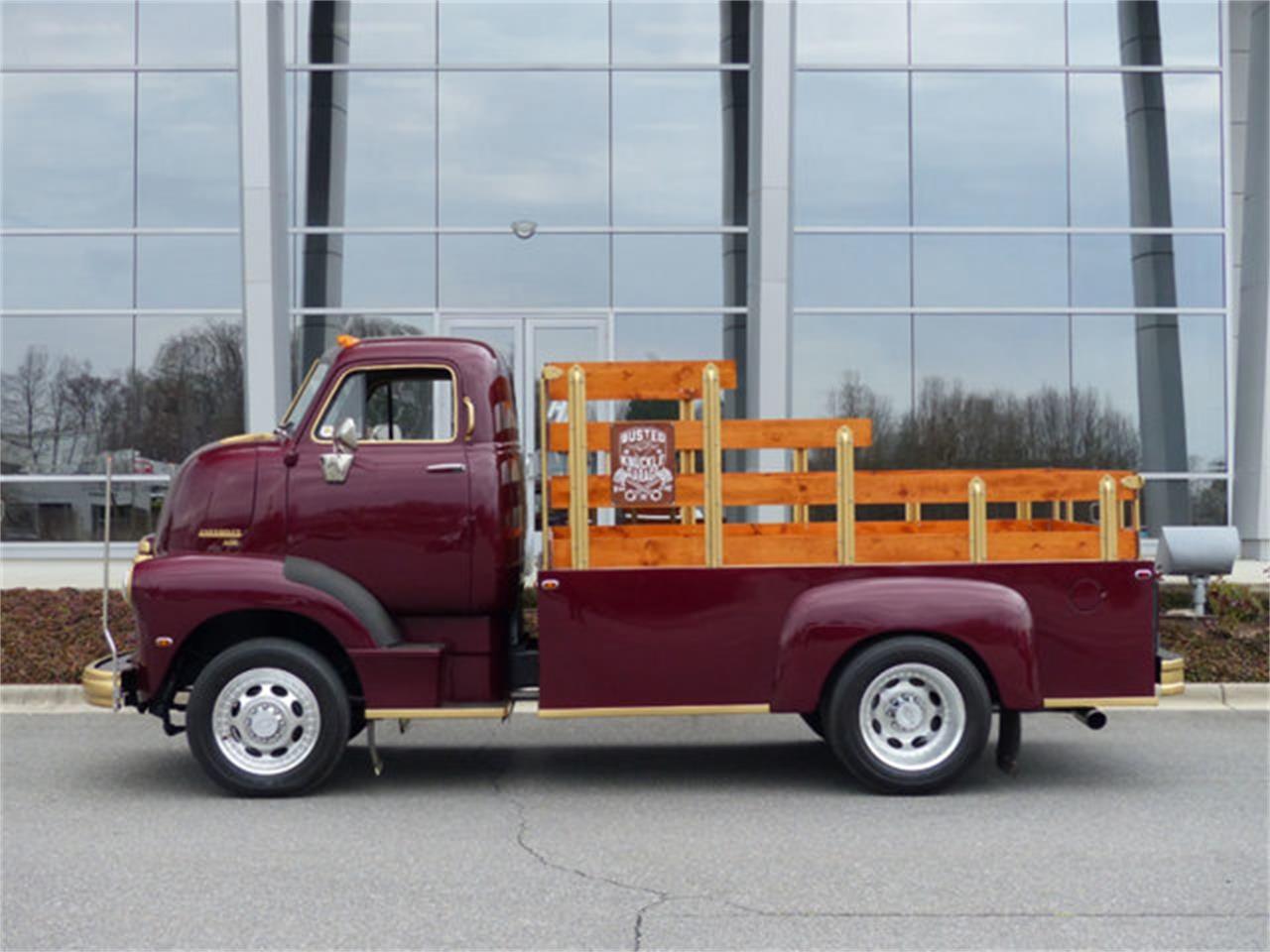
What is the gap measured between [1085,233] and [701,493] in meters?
12.9

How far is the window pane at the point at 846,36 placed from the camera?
757 inches

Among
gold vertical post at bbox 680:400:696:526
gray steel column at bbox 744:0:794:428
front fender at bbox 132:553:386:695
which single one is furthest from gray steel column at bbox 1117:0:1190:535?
front fender at bbox 132:553:386:695

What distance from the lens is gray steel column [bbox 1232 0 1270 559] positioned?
62.0 feet

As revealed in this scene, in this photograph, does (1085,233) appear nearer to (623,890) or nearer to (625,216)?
(625,216)

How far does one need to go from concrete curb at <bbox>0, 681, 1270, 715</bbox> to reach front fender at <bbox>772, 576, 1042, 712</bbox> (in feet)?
11.3

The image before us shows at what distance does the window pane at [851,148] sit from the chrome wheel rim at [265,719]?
12791 mm

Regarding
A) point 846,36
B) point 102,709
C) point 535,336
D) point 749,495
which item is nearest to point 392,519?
point 749,495

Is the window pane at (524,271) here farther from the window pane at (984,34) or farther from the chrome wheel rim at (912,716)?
the chrome wheel rim at (912,716)

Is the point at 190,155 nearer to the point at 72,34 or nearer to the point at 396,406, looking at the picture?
the point at 72,34

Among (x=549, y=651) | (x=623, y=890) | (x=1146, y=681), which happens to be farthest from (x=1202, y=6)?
(x=623, y=890)

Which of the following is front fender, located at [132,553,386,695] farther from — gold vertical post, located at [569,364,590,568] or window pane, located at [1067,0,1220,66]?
window pane, located at [1067,0,1220,66]

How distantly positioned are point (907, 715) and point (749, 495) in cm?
141

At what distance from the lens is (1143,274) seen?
19.3 m

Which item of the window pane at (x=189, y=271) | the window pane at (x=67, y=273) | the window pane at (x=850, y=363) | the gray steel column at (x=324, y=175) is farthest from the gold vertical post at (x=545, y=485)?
the window pane at (x=67, y=273)
